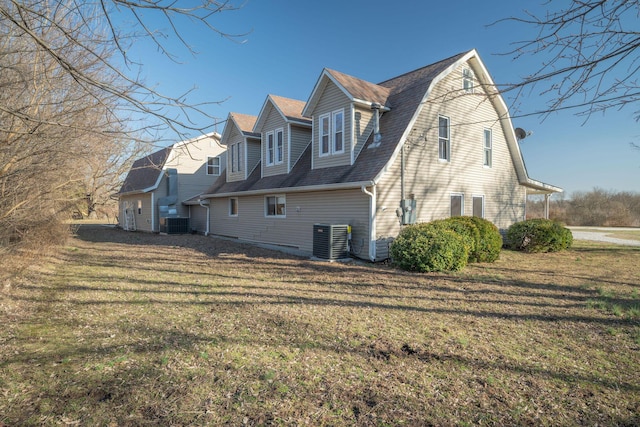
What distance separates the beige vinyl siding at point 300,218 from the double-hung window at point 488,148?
23.4ft

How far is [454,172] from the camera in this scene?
41.8 ft

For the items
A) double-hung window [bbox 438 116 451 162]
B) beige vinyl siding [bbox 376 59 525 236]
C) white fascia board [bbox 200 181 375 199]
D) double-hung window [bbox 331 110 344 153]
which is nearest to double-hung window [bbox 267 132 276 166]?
white fascia board [bbox 200 181 375 199]

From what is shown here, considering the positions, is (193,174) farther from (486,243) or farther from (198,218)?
(486,243)

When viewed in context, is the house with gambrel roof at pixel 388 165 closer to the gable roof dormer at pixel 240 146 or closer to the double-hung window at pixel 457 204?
the double-hung window at pixel 457 204

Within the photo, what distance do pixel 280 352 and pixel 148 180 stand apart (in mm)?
22629

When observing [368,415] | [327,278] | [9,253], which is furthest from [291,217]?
[368,415]

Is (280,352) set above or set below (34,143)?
below

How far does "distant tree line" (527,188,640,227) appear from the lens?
107ft

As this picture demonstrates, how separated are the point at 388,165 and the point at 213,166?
1672 centimetres

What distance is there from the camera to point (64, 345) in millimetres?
4332

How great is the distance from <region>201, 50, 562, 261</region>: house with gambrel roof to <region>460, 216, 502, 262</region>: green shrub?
5.60ft

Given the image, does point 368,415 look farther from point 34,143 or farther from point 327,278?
point 34,143

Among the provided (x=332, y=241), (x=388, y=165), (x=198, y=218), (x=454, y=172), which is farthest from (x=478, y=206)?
(x=198, y=218)

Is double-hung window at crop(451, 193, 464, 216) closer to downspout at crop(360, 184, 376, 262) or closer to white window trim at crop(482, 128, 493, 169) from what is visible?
white window trim at crop(482, 128, 493, 169)
